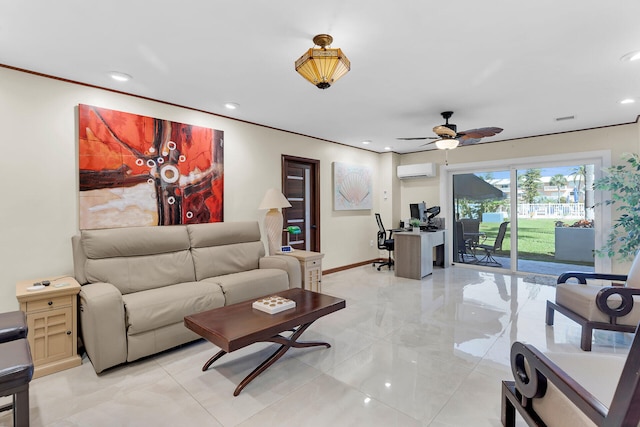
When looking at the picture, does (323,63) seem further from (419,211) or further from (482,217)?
(482,217)

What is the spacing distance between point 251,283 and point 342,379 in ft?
4.72

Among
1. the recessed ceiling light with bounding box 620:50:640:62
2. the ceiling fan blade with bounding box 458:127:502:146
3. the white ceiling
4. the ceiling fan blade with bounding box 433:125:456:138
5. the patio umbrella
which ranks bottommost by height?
the patio umbrella

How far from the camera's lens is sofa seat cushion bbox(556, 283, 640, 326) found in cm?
260

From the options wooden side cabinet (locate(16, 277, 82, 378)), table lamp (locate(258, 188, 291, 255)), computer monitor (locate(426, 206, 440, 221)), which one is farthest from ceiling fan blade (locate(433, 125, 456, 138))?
wooden side cabinet (locate(16, 277, 82, 378))

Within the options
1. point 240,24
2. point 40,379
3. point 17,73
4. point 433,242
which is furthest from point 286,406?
point 433,242

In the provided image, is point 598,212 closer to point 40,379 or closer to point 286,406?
point 286,406

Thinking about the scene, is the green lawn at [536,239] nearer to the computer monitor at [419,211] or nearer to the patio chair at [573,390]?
the computer monitor at [419,211]

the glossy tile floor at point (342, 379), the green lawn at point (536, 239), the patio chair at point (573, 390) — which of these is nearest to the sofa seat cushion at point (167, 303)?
the glossy tile floor at point (342, 379)

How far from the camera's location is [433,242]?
19.1 ft

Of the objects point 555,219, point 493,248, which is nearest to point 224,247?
point 493,248

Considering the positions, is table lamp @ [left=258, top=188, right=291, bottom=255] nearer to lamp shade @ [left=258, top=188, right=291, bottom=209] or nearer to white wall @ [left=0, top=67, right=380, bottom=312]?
lamp shade @ [left=258, top=188, right=291, bottom=209]

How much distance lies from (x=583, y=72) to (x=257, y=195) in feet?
12.8

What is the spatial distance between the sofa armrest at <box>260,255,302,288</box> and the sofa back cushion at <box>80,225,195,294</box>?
893 mm

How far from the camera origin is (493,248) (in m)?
6.04
